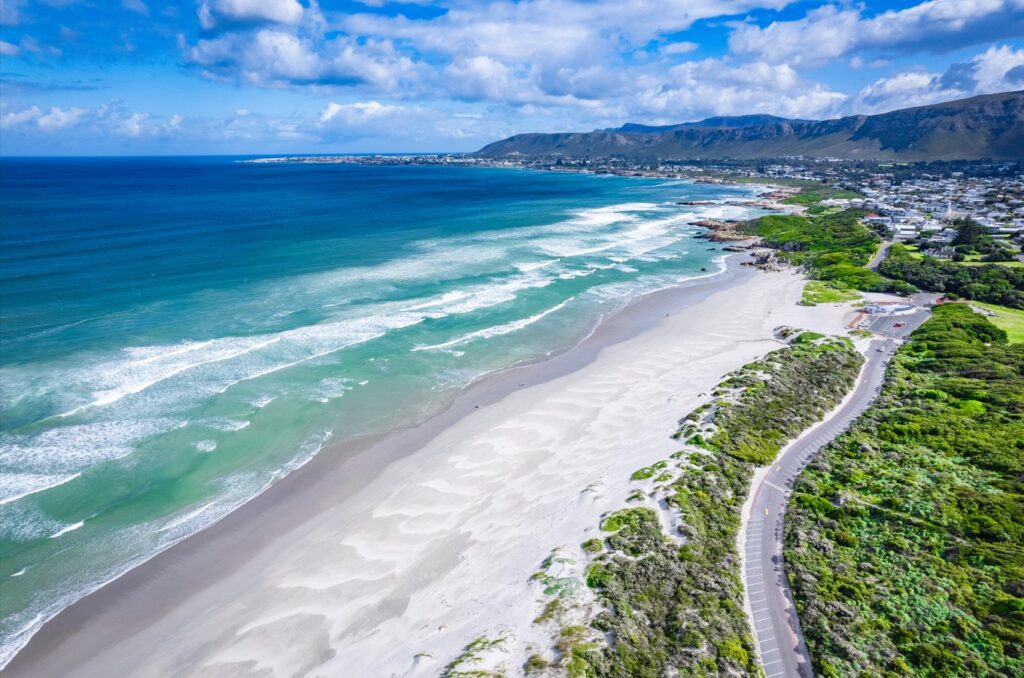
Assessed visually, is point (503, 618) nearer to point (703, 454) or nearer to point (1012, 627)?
point (703, 454)

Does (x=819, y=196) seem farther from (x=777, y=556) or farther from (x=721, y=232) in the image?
(x=777, y=556)

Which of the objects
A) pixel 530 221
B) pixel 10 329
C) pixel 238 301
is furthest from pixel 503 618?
pixel 530 221

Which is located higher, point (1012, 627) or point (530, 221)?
point (530, 221)

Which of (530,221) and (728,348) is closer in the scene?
(728,348)

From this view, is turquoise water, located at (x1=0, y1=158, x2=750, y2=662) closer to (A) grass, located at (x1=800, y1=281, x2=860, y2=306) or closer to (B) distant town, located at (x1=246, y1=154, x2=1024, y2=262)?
(A) grass, located at (x1=800, y1=281, x2=860, y2=306)

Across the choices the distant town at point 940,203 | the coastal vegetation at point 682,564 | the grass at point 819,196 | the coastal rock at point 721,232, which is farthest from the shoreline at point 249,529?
the grass at point 819,196

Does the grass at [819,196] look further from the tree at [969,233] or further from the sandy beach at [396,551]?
the sandy beach at [396,551]

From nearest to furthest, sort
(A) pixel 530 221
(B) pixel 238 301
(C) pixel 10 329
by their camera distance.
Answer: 1. (C) pixel 10 329
2. (B) pixel 238 301
3. (A) pixel 530 221
